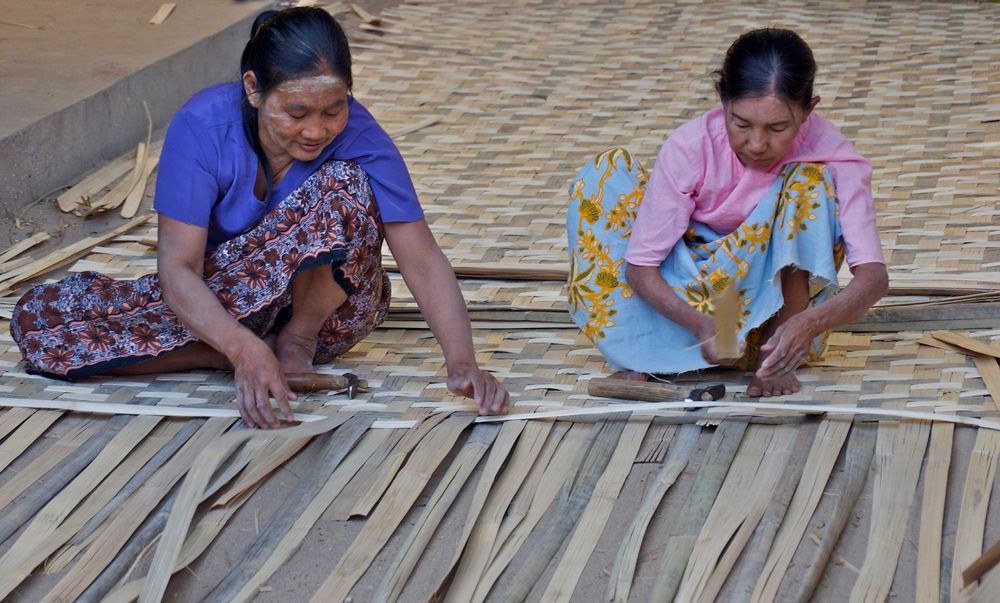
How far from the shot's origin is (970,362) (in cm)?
229

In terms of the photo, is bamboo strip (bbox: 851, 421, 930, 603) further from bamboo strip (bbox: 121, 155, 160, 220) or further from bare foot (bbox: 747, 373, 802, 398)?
bamboo strip (bbox: 121, 155, 160, 220)

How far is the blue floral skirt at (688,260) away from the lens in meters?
2.17

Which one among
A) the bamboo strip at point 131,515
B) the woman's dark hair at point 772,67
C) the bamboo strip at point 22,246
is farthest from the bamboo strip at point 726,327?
the bamboo strip at point 22,246

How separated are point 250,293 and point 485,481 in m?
0.60

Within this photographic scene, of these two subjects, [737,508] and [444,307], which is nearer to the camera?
[737,508]

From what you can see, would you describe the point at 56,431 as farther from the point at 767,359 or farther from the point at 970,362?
the point at 970,362

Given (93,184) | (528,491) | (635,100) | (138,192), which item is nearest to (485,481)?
(528,491)

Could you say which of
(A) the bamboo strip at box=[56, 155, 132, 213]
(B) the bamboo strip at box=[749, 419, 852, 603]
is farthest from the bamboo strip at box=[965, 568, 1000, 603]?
(A) the bamboo strip at box=[56, 155, 132, 213]

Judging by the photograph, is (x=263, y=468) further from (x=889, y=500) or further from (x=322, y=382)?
(x=889, y=500)

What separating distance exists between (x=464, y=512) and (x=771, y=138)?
31.4 inches

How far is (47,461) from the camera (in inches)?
79.7

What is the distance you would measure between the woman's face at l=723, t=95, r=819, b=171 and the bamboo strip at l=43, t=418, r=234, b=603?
981 millimetres

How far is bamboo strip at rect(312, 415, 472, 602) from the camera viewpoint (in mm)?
1703

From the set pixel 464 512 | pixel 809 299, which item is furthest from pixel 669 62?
pixel 464 512
